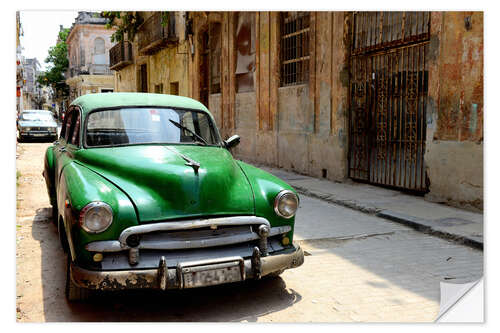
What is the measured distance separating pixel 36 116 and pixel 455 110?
732 inches

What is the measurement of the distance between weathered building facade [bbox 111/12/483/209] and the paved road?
1.93 meters

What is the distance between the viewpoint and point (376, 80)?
29.2 feet

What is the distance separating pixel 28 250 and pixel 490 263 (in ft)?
14.9

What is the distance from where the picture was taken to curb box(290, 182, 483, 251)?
545cm

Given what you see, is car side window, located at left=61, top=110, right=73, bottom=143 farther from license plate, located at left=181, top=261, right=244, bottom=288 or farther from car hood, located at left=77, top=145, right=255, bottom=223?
license plate, located at left=181, top=261, right=244, bottom=288

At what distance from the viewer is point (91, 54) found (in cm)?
4097

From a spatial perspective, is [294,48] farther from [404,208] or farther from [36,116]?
[36,116]

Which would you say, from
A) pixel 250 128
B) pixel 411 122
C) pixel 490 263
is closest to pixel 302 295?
pixel 490 263

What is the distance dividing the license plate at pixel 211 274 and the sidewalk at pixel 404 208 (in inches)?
127

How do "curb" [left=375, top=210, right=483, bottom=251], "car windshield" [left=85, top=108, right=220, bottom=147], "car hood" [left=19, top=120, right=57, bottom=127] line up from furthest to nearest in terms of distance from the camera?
1. "car hood" [left=19, top=120, right=57, bottom=127]
2. "curb" [left=375, top=210, right=483, bottom=251]
3. "car windshield" [left=85, top=108, right=220, bottom=147]

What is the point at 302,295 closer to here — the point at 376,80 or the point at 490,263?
the point at 490,263

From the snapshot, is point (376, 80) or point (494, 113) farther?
point (376, 80)

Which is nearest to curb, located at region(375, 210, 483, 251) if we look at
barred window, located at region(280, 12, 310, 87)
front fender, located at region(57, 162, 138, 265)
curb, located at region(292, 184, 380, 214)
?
curb, located at region(292, 184, 380, 214)

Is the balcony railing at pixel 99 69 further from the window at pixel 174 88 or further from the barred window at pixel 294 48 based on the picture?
the barred window at pixel 294 48
